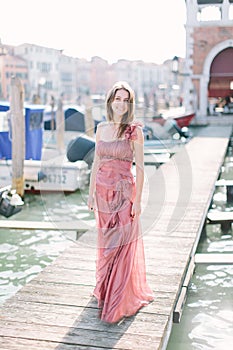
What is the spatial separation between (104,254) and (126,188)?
1.48ft

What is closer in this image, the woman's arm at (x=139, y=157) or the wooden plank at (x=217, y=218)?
the woman's arm at (x=139, y=157)

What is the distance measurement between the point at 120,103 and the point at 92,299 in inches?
56.7

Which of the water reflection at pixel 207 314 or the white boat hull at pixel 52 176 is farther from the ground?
the white boat hull at pixel 52 176

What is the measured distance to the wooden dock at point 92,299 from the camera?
3.26 metres

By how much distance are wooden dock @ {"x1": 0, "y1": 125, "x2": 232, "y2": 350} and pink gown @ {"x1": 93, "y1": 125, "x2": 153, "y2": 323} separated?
172mm

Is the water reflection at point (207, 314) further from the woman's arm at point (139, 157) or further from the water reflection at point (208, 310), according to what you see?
the woman's arm at point (139, 157)

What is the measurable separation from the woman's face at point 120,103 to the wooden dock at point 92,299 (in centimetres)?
135

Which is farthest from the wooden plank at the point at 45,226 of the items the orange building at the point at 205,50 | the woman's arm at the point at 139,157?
the orange building at the point at 205,50

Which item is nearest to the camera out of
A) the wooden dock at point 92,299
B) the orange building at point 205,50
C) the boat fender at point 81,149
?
the wooden dock at point 92,299

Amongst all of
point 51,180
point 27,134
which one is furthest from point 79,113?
point 51,180

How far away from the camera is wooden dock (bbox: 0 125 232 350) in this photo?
3262mm

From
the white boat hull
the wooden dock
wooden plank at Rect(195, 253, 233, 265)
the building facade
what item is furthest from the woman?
the building facade

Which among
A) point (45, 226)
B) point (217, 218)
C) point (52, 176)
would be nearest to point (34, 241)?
point (45, 226)

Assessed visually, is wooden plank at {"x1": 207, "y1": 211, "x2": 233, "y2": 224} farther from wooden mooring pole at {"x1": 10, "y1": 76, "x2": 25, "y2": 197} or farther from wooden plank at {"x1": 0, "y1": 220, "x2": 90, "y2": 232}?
wooden mooring pole at {"x1": 10, "y1": 76, "x2": 25, "y2": 197}
